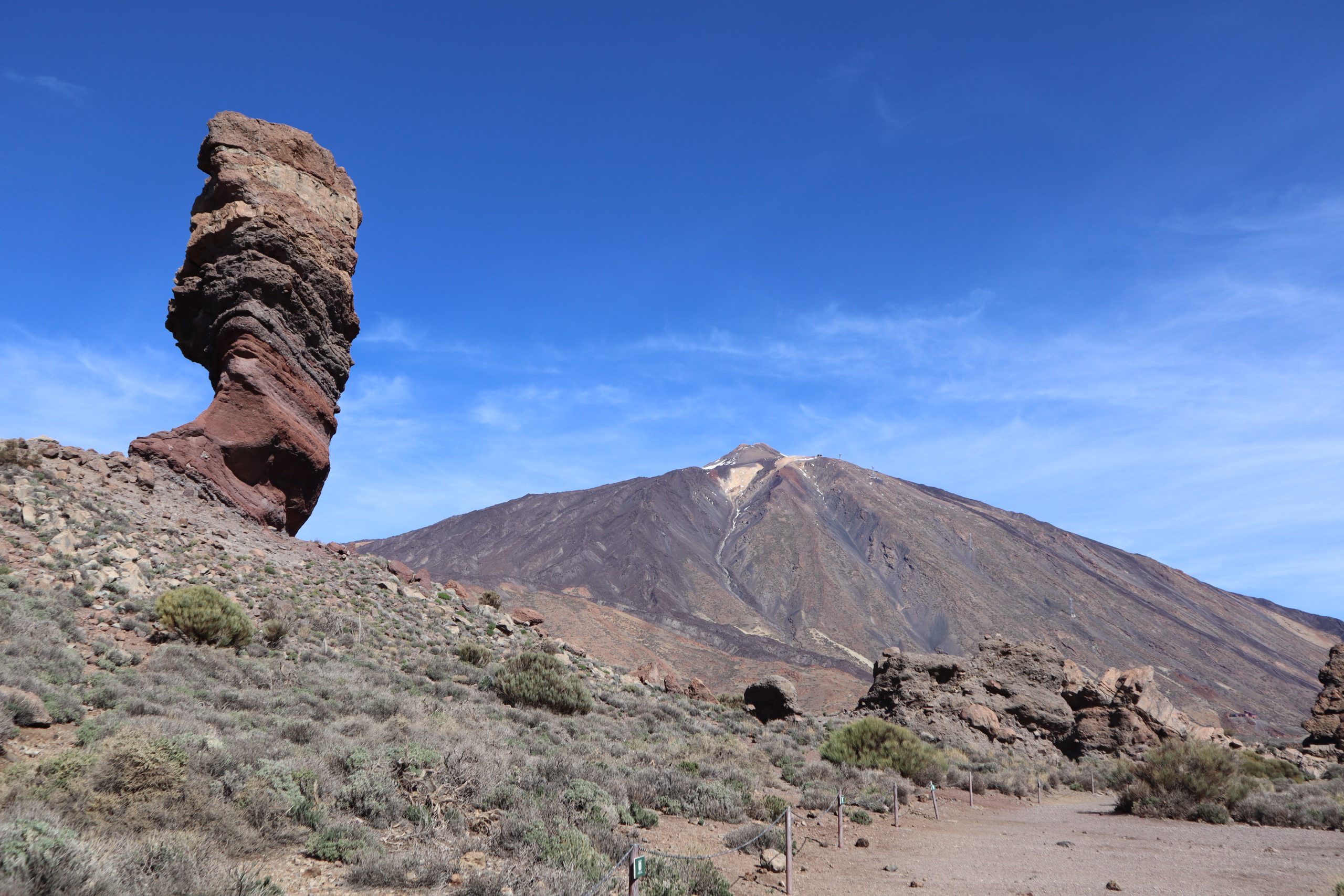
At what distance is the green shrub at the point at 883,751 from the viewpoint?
16.8 meters

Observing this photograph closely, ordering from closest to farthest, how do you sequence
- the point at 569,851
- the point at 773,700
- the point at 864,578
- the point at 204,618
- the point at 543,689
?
the point at 569,851 < the point at 204,618 < the point at 543,689 < the point at 773,700 < the point at 864,578

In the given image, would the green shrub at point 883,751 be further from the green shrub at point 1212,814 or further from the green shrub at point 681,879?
the green shrub at point 681,879

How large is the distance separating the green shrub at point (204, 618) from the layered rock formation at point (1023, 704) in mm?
18858

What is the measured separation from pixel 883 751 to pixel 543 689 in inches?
321

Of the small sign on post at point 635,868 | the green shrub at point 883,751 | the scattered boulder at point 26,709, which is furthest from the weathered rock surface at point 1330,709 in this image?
the scattered boulder at point 26,709

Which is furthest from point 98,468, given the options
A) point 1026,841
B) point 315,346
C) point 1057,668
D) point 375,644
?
point 1057,668

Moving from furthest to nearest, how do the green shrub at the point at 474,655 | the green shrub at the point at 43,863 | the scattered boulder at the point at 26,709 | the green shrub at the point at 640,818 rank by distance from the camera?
the green shrub at the point at 474,655 → the green shrub at the point at 640,818 → the scattered boulder at the point at 26,709 → the green shrub at the point at 43,863

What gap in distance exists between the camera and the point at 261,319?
65.9 ft

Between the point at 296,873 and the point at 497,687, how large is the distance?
1112cm

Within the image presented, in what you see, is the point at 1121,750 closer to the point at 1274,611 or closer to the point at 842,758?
the point at 842,758

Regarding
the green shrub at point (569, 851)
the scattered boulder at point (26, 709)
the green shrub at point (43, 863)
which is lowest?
the green shrub at point (569, 851)

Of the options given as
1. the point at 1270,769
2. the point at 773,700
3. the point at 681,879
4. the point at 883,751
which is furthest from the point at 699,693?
the point at 681,879

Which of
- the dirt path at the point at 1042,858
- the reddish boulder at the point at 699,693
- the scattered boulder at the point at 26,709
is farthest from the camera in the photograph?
the reddish boulder at the point at 699,693

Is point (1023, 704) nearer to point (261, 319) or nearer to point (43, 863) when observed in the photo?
point (43, 863)
